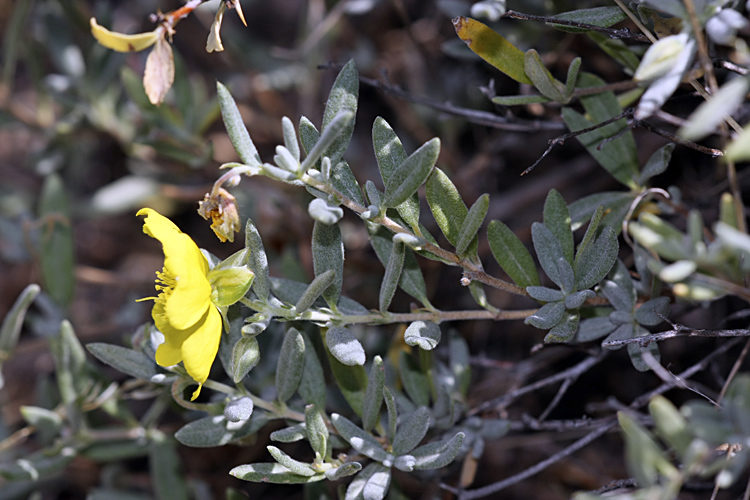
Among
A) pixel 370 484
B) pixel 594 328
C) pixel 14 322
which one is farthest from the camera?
pixel 14 322

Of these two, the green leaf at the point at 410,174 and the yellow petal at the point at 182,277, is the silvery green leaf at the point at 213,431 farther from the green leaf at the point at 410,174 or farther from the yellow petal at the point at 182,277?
the green leaf at the point at 410,174

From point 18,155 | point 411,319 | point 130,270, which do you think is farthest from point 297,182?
point 18,155

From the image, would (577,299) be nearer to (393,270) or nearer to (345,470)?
(393,270)

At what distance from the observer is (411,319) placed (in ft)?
3.81

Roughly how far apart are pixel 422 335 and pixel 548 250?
0.27m

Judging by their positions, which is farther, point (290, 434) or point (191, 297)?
point (290, 434)

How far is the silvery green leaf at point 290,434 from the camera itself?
112cm

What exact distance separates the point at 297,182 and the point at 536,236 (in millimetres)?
433

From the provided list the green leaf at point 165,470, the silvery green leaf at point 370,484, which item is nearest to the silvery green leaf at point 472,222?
the silvery green leaf at point 370,484

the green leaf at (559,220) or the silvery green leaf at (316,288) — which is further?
the green leaf at (559,220)

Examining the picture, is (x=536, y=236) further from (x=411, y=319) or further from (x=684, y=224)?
(x=684, y=224)

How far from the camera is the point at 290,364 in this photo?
118 centimetres

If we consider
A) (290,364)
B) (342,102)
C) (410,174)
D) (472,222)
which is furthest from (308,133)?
(290,364)

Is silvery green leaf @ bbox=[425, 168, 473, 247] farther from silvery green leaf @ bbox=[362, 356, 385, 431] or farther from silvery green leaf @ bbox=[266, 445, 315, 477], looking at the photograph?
silvery green leaf @ bbox=[266, 445, 315, 477]
